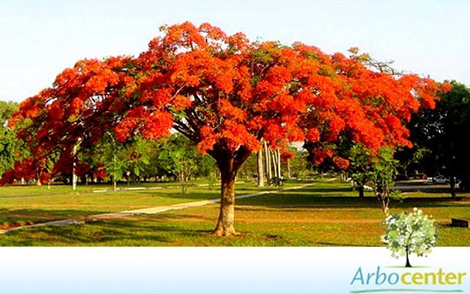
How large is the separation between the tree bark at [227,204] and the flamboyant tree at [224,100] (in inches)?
1.4

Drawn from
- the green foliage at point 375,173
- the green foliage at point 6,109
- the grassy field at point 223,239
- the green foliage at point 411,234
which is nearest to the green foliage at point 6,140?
the green foliage at point 6,109

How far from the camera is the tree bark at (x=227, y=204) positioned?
20.8 metres

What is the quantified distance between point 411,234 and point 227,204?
9.71 metres

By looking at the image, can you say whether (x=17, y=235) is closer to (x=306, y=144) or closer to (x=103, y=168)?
(x=103, y=168)

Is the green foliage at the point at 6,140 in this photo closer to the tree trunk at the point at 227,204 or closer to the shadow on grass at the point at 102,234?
the shadow on grass at the point at 102,234

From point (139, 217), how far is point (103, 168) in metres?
12.2

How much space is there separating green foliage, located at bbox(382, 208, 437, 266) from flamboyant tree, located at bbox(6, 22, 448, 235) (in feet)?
18.5

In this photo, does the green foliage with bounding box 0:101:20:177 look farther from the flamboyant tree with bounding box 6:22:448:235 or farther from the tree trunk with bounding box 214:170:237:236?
the tree trunk with bounding box 214:170:237:236

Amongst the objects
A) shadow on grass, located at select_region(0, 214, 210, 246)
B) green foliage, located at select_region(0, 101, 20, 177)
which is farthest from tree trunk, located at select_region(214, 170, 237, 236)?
green foliage, located at select_region(0, 101, 20, 177)

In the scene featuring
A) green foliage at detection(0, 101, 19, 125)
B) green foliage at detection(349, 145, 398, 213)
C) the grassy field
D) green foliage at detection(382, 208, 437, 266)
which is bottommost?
the grassy field

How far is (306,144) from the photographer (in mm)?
21562

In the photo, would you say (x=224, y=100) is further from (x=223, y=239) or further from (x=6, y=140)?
(x=6, y=140)

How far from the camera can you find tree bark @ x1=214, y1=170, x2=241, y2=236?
20766mm

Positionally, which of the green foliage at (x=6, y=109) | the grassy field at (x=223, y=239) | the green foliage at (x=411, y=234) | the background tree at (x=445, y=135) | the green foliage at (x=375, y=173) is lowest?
the grassy field at (x=223, y=239)
